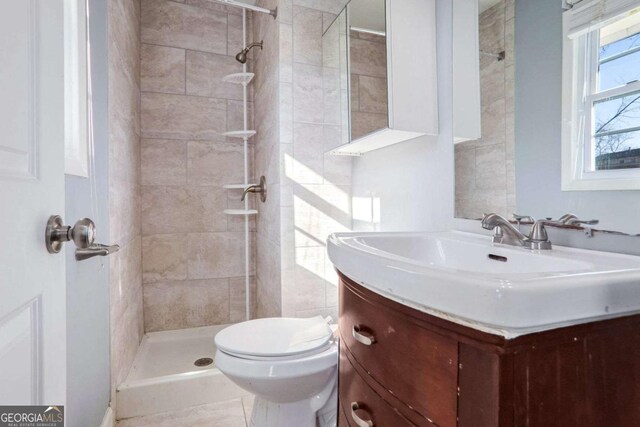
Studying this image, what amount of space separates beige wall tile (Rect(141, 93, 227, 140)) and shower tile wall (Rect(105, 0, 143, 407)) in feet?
0.34

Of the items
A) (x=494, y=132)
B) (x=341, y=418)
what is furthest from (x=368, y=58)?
(x=341, y=418)

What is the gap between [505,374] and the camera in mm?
409

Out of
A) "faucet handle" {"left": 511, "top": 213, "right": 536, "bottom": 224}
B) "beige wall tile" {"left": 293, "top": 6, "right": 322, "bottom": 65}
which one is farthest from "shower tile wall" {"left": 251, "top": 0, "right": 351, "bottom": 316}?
"faucet handle" {"left": 511, "top": 213, "right": 536, "bottom": 224}

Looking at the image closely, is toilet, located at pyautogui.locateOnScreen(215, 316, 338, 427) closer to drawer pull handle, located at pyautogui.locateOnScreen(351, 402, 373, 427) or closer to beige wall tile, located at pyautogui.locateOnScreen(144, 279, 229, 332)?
drawer pull handle, located at pyautogui.locateOnScreen(351, 402, 373, 427)

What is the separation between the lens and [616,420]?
492 millimetres

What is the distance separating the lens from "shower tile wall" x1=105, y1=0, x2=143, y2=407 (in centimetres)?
146

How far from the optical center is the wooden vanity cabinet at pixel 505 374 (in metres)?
0.42

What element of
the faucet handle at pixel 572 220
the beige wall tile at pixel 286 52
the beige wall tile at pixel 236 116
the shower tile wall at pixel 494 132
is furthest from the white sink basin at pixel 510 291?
the beige wall tile at pixel 236 116

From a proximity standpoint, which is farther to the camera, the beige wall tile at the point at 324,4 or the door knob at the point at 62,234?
the beige wall tile at the point at 324,4

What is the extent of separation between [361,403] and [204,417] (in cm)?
124

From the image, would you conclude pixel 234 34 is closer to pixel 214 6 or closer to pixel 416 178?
pixel 214 6

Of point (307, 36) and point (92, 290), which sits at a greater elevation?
point (307, 36)

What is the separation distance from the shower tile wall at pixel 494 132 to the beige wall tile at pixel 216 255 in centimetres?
181

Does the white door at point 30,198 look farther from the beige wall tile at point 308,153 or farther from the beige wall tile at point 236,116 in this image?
the beige wall tile at point 236,116
